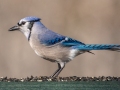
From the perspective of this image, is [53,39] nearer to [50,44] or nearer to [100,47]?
[50,44]

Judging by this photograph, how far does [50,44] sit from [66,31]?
2670mm

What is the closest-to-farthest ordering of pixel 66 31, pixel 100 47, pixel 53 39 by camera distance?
pixel 100 47, pixel 53 39, pixel 66 31

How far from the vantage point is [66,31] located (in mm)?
6750

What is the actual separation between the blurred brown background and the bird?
8.11 ft

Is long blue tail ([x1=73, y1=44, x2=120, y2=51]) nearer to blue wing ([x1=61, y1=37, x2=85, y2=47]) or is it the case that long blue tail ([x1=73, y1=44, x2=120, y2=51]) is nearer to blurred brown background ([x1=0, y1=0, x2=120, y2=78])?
blue wing ([x1=61, y1=37, x2=85, y2=47])

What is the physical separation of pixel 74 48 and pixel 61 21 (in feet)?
8.99

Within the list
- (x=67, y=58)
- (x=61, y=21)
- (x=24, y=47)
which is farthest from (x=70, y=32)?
(x=67, y=58)

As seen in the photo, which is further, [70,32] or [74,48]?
[70,32]

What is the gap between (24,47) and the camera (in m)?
6.70

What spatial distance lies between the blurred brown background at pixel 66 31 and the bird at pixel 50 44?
247cm

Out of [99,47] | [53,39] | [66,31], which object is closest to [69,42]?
[53,39]

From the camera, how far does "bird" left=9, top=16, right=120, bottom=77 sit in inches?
160

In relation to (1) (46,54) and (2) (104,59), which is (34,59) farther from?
(1) (46,54)

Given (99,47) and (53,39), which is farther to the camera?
(53,39)
